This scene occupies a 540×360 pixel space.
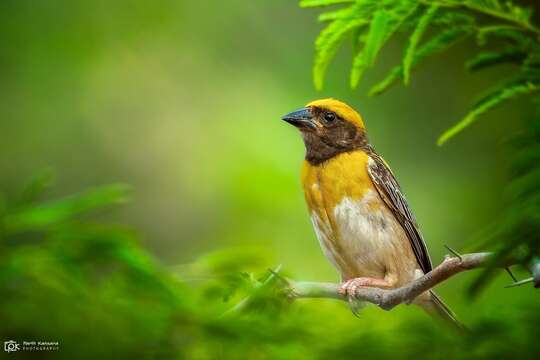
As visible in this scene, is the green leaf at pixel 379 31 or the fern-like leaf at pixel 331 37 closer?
the green leaf at pixel 379 31

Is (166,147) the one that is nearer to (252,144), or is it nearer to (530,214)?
(252,144)

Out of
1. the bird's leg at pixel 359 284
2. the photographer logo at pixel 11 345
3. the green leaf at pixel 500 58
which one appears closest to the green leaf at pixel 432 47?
the green leaf at pixel 500 58

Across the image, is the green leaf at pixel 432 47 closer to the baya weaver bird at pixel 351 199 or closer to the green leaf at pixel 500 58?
the green leaf at pixel 500 58

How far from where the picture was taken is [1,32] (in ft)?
33.8

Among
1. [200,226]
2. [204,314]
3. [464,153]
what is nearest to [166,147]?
[200,226]

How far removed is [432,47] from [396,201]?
6.50 ft

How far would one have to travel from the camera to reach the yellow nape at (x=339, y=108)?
183 inches

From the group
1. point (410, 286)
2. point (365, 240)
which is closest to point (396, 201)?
point (365, 240)

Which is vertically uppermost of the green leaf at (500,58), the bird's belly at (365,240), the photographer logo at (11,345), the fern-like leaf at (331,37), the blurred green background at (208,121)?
the blurred green background at (208,121)

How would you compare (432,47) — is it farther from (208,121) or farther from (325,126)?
(208,121)

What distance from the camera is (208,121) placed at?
36.6 feet

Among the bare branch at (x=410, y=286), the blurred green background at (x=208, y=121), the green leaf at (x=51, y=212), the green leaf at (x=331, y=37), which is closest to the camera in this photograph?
the bare branch at (x=410, y=286)

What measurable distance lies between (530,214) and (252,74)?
9.50m

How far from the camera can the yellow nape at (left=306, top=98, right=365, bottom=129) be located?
15.3 feet
